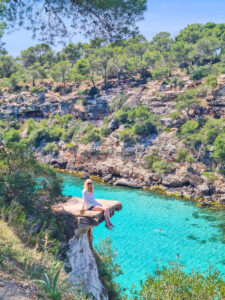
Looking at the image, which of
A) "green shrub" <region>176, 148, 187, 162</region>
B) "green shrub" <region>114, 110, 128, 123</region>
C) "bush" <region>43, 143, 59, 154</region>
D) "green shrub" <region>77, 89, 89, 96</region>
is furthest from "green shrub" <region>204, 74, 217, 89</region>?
"bush" <region>43, 143, 59, 154</region>

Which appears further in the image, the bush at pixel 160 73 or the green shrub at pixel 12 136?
the bush at pixel 160 73

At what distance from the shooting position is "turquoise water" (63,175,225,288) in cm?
1328

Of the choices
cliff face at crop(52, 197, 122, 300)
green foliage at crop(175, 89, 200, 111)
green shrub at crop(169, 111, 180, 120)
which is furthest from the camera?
green shrub at crop(169, 111, 180, 120)

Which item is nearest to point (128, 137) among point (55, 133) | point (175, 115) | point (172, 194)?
point (175, 115)

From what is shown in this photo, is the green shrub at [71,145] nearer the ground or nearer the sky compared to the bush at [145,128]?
nearer the ground

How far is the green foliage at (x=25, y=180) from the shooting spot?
21.9 feet

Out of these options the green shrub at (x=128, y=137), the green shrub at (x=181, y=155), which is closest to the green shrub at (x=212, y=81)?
the green shrub at (x=181, y=155)

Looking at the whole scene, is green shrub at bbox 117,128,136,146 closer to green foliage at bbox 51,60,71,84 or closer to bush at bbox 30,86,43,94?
green foliage at bbox 51,60,71,84

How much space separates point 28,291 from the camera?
12.2ft

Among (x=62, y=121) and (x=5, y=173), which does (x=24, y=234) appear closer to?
(x=5, y=173)

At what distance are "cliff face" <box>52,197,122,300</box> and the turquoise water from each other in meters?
4.61

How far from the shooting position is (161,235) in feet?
54.2

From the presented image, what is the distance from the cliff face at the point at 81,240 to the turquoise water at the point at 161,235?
4.61 m

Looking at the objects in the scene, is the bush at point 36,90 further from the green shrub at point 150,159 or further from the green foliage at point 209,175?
the green foliage at point 209,175
